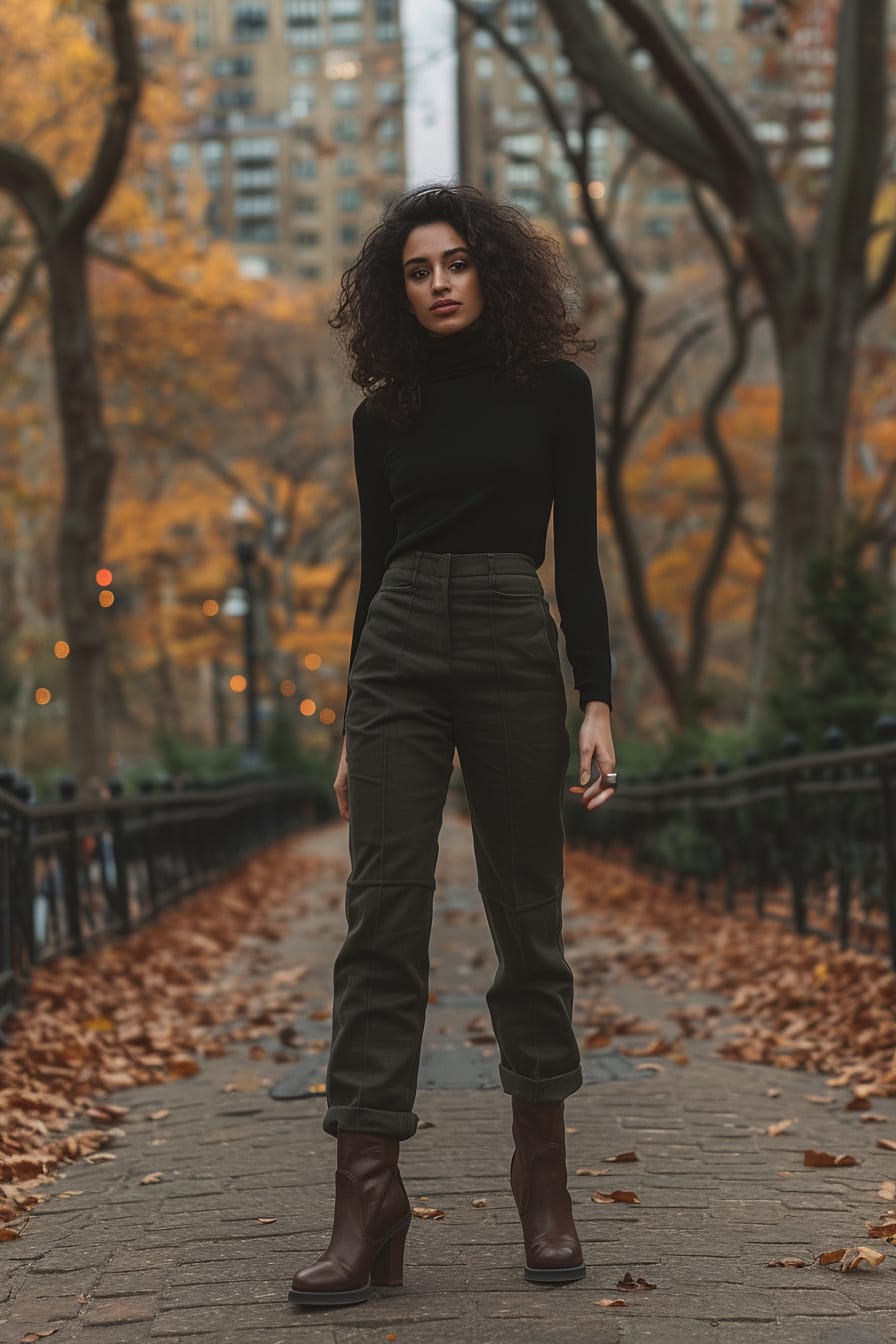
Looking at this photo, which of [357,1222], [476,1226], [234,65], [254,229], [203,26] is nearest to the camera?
[357,1222]

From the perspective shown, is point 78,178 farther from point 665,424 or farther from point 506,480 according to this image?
point 506,480

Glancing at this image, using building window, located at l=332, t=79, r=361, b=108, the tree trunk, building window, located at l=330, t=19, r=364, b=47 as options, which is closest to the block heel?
the tree trunk

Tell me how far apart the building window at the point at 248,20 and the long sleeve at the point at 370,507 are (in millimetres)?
144171

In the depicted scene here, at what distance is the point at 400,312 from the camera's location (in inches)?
156

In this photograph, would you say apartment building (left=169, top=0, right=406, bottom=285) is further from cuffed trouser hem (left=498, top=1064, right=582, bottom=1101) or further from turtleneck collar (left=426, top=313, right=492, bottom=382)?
cuffed trouser hem (left=498, top=1064, right=582, bottom=1101)

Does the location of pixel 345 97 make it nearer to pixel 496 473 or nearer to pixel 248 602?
pixel 248 602

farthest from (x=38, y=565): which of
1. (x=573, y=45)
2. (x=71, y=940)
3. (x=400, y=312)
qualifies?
(x=400, y=312)

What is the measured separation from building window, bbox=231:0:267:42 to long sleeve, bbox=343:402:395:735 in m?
144

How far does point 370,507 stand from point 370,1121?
4.34 ft

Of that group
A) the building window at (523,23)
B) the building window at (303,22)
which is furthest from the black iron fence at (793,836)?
the building window at (303,22)

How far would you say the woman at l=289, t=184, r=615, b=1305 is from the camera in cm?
367

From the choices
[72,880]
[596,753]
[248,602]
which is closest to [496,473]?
[596,753]

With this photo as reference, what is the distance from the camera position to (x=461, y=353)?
12.8ft

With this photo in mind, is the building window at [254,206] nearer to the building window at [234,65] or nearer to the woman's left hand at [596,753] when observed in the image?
the building window at [234,65]
